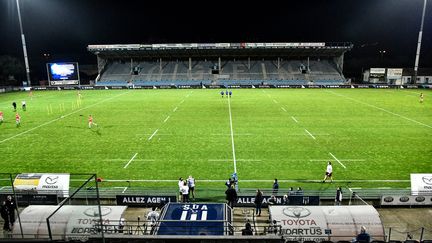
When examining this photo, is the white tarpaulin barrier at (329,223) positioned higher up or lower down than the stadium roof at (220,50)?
lower down

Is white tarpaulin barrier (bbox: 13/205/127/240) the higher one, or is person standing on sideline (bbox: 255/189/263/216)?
white tarpaulin barrier (bbox: 13/205/127/240)

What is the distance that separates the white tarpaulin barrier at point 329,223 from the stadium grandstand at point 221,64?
65.7m

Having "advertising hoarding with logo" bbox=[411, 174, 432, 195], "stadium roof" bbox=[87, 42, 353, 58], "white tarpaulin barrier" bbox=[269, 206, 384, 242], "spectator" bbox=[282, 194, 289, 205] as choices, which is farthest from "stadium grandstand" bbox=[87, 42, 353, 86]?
"white tarpaulin barrier" bbox=[269, 206, 384, 242]

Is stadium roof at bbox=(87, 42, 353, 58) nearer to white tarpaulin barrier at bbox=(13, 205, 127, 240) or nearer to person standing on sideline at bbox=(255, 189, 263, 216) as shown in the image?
person standing on sideline at bbox=(255, 189, 263, 216)

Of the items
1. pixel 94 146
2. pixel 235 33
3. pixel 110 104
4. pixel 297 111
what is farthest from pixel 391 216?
pixel 235 33

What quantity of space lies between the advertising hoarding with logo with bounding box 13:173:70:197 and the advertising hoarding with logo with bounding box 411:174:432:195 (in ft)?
50.6

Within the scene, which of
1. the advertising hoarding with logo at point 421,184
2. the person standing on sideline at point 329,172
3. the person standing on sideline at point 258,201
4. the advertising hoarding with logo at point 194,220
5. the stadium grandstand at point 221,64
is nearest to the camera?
the advertising hoarding with logo at point 194,220

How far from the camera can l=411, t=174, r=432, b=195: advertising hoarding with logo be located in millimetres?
13984

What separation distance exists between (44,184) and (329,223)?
12048 millimetres

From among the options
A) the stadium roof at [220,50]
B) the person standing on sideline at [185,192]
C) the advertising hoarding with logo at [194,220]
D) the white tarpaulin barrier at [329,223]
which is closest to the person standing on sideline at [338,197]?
the white tarpaulin barrier at [329,223]

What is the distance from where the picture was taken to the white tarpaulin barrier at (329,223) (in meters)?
10.4

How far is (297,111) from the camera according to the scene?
127 feet

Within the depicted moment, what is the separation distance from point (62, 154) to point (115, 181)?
7.24 meters

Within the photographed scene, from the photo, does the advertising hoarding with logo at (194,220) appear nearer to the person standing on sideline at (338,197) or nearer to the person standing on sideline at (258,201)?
the person standing on sideline at (258,201)
